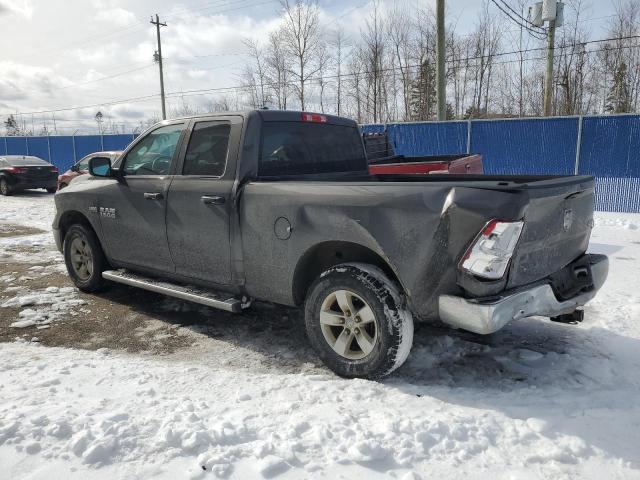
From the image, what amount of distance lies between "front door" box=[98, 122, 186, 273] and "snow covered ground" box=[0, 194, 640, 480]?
3.30 ft

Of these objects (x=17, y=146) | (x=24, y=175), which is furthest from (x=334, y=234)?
(x=17, y=146)

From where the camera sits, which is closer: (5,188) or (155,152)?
(155,152)

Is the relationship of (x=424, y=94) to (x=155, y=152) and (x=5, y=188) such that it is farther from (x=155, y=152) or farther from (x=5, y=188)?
(x=155, y=152)

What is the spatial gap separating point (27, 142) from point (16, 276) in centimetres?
2773

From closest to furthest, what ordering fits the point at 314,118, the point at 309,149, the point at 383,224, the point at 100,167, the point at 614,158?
the point at 383,224
the point at 309,149
the point at 314,118
the point at 100,167
the point at 614,158

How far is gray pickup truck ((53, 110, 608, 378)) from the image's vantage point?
9.90ft

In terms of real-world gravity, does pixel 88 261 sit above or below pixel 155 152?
below

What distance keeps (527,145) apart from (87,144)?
871 inches

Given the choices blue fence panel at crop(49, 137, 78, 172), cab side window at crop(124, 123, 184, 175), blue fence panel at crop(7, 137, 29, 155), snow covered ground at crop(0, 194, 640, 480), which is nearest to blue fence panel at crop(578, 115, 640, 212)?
snow covered ground at crop(0, 194, 640, 480)

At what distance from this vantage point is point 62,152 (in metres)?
28.1

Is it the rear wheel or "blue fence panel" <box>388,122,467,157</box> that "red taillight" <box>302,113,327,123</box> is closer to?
"blue fence panel" <box>388,122,467,157</box>

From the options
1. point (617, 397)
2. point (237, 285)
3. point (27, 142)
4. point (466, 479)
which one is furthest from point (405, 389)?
point (27, 142)

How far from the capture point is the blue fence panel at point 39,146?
1137 inches

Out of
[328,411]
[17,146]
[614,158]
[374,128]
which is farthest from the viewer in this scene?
[17,146]
